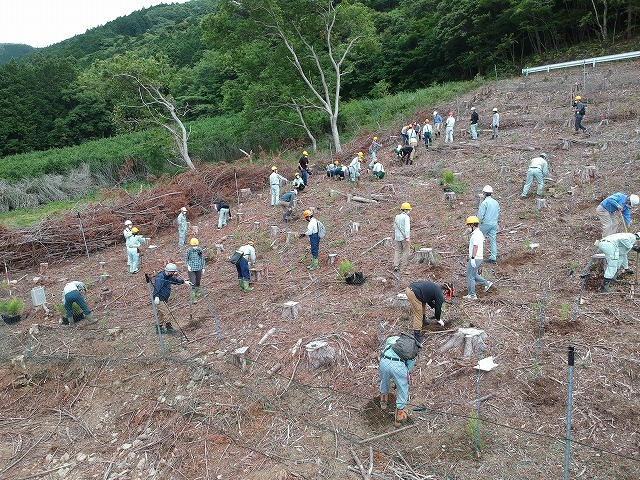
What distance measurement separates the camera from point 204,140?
30.7m

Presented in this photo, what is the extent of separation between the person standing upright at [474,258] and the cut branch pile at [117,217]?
11612 mm

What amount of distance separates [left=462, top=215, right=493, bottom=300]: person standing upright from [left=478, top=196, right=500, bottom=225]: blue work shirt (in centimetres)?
111

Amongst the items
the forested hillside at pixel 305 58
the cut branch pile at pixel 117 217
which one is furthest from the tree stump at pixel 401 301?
the forested hillside at pixel 305 58

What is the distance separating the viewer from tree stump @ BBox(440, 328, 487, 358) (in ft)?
20.3

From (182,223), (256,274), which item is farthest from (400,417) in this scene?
(182,223)

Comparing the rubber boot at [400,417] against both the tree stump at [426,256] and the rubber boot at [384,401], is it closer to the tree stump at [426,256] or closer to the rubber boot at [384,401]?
the rubber boot at [384,401]

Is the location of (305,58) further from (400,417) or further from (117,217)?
(400,417)

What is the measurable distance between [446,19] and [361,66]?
8444mm

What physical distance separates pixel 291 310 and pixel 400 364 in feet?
10.2

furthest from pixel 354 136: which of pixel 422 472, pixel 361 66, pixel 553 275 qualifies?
pixel 422 472

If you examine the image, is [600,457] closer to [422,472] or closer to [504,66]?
[422,472]

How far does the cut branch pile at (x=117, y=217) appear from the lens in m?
14.9

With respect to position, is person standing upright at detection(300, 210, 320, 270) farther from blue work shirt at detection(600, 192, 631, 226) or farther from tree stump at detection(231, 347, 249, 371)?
blue work shirt at detection(600, 192, 631, 226)

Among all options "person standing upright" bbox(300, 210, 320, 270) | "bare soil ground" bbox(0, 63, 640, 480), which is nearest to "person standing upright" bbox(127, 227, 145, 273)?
"bare soil ground" bbox(0, 63, 640, 480)
